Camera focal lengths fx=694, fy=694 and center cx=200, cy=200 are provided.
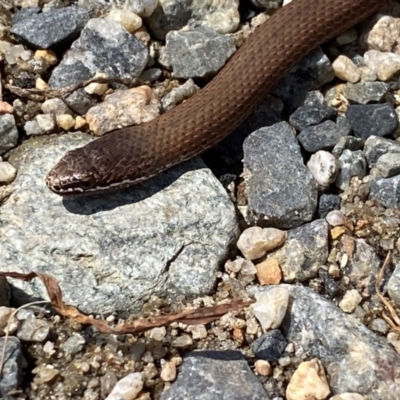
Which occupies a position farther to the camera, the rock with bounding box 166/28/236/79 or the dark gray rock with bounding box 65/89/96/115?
the rock with bounding box 166/28/236/79

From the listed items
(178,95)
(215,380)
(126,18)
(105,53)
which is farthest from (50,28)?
(215,380)

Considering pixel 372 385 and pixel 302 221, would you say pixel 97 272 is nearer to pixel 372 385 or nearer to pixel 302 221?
pixel 302 221

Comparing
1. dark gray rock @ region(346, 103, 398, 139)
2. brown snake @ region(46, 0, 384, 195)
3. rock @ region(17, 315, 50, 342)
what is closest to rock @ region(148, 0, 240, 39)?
brown snake @ region(46, 0, 384, 195)

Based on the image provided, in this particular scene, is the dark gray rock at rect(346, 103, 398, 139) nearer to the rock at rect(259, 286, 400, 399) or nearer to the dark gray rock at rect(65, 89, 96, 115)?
the rock at rect(259, 286, 400, 399)

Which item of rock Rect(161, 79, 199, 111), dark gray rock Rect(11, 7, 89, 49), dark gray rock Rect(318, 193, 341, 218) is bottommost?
dark gray rock Rect(318, 193, 341, 218)

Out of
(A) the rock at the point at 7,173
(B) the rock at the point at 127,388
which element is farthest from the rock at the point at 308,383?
(A) the rock at the point at 7,173

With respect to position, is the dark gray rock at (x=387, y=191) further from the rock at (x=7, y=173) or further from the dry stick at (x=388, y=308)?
the rock at (x=7, y=173)

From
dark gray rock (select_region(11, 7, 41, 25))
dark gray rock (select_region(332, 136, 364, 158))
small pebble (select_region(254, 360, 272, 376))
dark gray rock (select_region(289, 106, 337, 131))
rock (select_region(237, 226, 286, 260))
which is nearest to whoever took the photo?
small pebble (select_region(254, 360, 272, 376))

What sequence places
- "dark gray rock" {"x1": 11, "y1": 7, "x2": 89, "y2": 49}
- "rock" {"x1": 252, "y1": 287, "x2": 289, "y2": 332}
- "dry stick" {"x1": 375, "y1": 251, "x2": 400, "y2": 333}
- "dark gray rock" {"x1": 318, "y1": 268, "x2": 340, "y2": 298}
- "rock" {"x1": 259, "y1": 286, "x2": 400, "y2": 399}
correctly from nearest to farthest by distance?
"rock" {"x1": 259, "y1": 286, "x2": 400, "y2": 399} < "rock" {"x1": 252, "y1": 287, "x2": 289, "y2": 332} < "dry stick" {"x1": 375, "y1": 251, "x2": 400, "y2": 333} < "dark gray rock" {"x1": 318, "y1": 268, "x2": 340, "y2": 298} < "dark gray rock" {"x1": 11, "y1": 7, "x2": 89, "y2": 49}

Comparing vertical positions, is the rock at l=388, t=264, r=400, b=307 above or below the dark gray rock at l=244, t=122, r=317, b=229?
below
